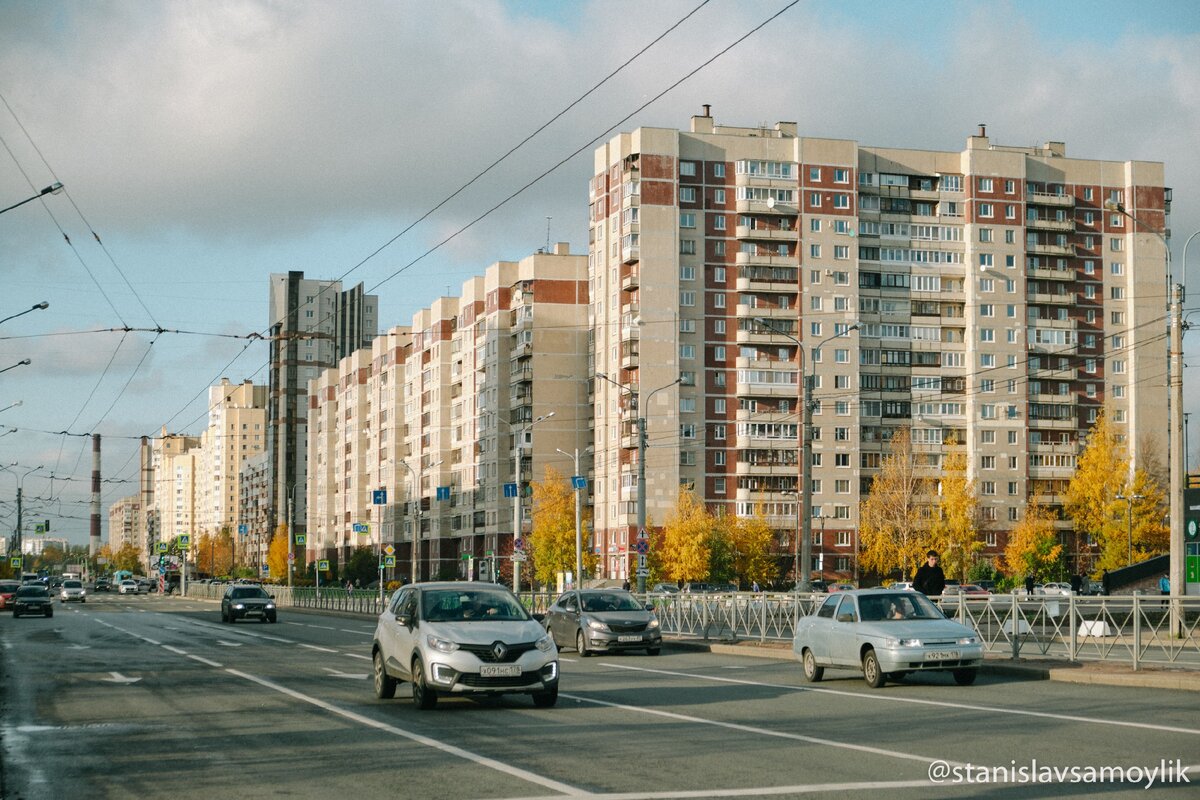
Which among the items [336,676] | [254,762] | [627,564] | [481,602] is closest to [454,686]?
[481,602]

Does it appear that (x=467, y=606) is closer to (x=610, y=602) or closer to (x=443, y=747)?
(x=443, y=747)

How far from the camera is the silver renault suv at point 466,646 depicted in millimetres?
16938

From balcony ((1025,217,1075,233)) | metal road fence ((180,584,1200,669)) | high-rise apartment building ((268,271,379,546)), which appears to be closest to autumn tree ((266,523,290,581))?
high-rise apartment building ((268,271,379,546))

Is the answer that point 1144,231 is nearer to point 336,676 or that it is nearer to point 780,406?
point 780,406

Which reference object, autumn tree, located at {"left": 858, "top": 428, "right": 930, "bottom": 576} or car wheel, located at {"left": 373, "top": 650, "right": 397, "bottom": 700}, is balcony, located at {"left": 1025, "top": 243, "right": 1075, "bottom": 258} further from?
car wheel, located at {"left": 373, "top": 650, "right": 397, "bottom": 700}

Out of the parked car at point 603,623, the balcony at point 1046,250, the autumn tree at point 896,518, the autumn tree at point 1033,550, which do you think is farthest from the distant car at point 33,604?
the balcony at point 1046,250

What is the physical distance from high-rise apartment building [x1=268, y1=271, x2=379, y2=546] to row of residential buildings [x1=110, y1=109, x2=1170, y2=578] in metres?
77.1

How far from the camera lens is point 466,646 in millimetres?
16969

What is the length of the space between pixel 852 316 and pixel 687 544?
2252 cm

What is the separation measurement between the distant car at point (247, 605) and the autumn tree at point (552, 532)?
47.6 m

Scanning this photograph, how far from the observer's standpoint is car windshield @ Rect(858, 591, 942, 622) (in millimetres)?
21234

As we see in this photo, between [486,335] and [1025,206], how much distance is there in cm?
4479

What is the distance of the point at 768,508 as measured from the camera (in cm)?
10050

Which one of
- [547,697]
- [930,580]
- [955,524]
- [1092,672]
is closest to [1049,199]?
[955,524]
